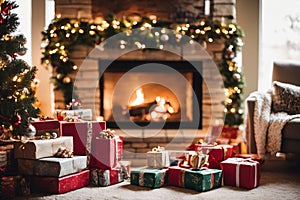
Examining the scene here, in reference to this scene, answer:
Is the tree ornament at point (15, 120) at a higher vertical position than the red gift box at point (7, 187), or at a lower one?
higher

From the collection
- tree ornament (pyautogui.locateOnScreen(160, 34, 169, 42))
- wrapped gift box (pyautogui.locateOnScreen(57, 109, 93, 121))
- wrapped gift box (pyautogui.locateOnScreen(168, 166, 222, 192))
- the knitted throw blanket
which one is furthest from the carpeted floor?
tree ornament (pyautogui.locateOnScreen(160, 34, 169, 42))

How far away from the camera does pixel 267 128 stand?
12.2ft

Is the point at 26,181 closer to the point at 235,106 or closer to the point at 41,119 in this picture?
the point at 41,119

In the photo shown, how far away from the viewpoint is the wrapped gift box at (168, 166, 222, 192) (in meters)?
3.05

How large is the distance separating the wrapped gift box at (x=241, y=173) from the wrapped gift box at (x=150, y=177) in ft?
1.39

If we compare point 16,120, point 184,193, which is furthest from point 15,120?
point 184,193

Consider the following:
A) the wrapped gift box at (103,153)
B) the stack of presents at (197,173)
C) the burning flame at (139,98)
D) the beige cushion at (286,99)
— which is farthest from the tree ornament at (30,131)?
the beige cushion at (286,99)

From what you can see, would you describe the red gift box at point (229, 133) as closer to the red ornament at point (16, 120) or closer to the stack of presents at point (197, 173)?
the stack of presents at point (197, 173)

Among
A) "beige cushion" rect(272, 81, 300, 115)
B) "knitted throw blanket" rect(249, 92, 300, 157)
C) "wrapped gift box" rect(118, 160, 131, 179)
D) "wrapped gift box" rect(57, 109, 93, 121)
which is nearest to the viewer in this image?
"wrapped gift box" rect(118, 160, 131, 179)

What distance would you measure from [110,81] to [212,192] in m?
2.02

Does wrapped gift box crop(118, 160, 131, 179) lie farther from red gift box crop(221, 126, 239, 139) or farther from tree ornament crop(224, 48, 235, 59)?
tree ornament crop(224, 48, 235, 59)

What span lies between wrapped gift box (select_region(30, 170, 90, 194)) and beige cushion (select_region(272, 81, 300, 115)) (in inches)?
71.6

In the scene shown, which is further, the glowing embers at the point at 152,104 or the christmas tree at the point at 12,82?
the glowing embers at the point at 152,104

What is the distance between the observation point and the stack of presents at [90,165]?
299cm
